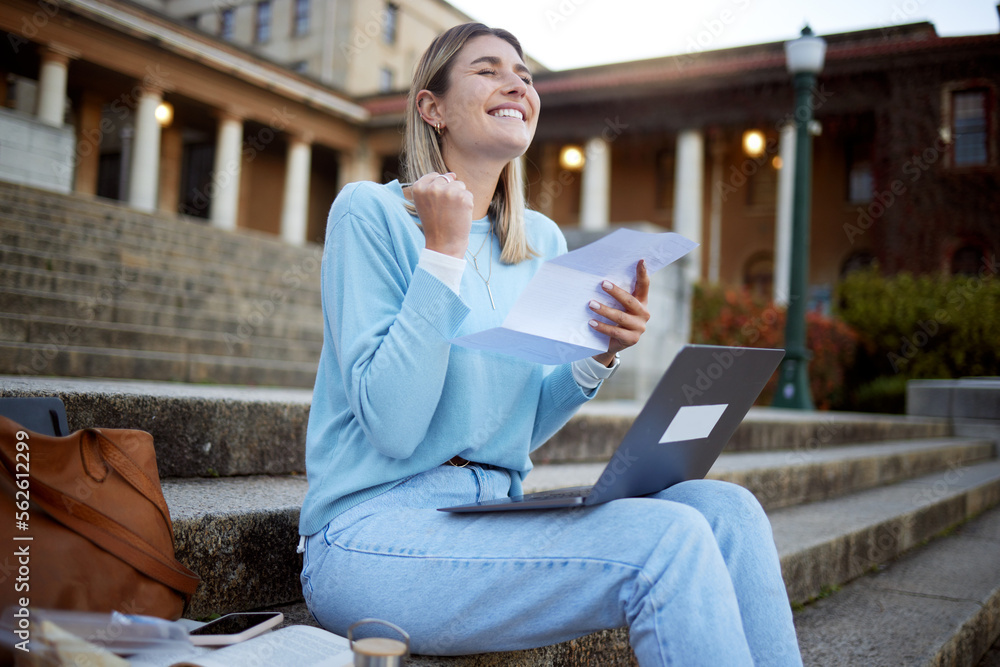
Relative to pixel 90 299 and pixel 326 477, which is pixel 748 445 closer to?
pixel 326 477

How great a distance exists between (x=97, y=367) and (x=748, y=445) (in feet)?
13.7

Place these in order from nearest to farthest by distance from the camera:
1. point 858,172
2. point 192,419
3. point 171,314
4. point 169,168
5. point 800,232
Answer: point 192,419
point 171,314
point 800,232
point 858,172
point 169,168

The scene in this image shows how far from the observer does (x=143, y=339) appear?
16.9ft

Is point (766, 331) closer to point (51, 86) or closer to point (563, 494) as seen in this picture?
point (563, 494)

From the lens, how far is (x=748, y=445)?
5090mm

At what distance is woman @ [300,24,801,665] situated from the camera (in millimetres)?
1279

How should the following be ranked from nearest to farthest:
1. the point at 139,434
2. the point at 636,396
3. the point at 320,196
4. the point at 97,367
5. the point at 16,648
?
1. the point at 16,648
2. the point at 139,434
3. the point at 97,367
4. the point at 636,396
5. the point at 320,196

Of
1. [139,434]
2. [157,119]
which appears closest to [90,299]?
[139,434]

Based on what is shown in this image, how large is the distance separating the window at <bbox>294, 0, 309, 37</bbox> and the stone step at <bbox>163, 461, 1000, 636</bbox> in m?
28.0

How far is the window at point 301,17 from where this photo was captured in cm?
2781

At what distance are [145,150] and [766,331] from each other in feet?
46.8

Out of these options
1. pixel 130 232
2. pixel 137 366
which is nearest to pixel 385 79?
pixel 130 232

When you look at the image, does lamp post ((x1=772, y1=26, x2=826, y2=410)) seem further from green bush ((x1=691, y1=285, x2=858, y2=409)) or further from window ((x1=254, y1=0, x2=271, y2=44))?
window ((x1=254, y1=0, x2=271, y2=44))

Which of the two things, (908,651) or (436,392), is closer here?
(436,392)
